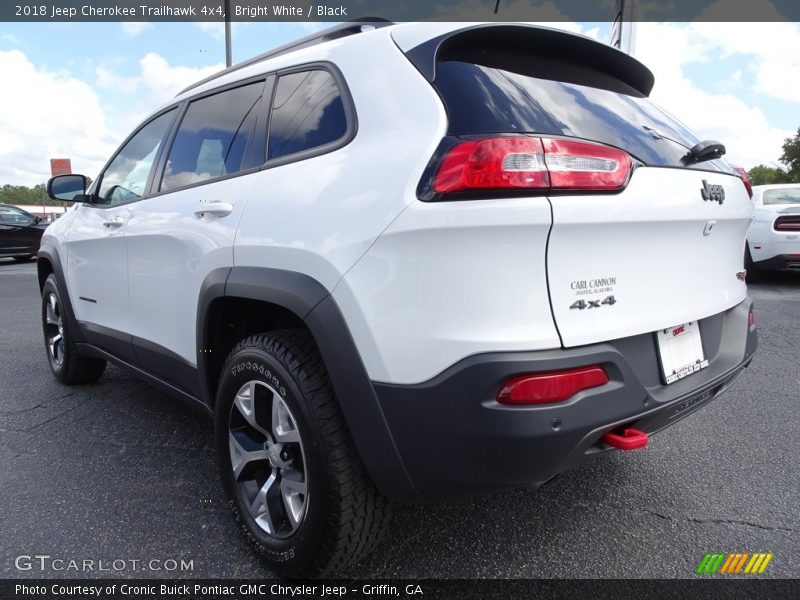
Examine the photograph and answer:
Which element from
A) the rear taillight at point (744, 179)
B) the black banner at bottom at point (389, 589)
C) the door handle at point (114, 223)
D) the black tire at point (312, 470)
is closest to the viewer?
the black tire at point (312, 470)

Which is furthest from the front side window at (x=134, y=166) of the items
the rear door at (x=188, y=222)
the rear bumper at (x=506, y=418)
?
the rear bumper at (x=506, y=418)

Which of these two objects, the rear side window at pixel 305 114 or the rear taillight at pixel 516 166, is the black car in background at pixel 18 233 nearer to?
the rear side window at pixel 305 114

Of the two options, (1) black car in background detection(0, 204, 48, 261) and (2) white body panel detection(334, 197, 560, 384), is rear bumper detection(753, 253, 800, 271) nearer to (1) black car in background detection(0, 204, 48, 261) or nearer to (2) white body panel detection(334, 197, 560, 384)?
(2) white body panel detection(334, 197, 560, 384)

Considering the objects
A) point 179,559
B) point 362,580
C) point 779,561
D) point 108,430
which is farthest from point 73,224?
point 779,561

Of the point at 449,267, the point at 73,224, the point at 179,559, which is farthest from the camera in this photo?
the point at 73,224

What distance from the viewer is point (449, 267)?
4.57 feet

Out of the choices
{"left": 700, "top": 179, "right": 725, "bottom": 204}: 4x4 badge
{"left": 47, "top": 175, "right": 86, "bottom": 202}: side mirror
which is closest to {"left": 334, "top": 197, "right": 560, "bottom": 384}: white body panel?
{"left": 700, "top": 179, "right": 725, "bottom": 204}: 4x4 badge

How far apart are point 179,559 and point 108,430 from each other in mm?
1396

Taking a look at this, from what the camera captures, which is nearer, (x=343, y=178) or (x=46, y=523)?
(x=343, y=178)

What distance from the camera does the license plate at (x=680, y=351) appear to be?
1667 mm

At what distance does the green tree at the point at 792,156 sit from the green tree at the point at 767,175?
2238mm

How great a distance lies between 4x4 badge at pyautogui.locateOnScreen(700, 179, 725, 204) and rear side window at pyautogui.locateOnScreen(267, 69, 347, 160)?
118 cm

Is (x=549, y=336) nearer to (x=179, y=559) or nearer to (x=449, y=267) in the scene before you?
(x=449, y=267)

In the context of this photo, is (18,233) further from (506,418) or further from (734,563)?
(734,563)
